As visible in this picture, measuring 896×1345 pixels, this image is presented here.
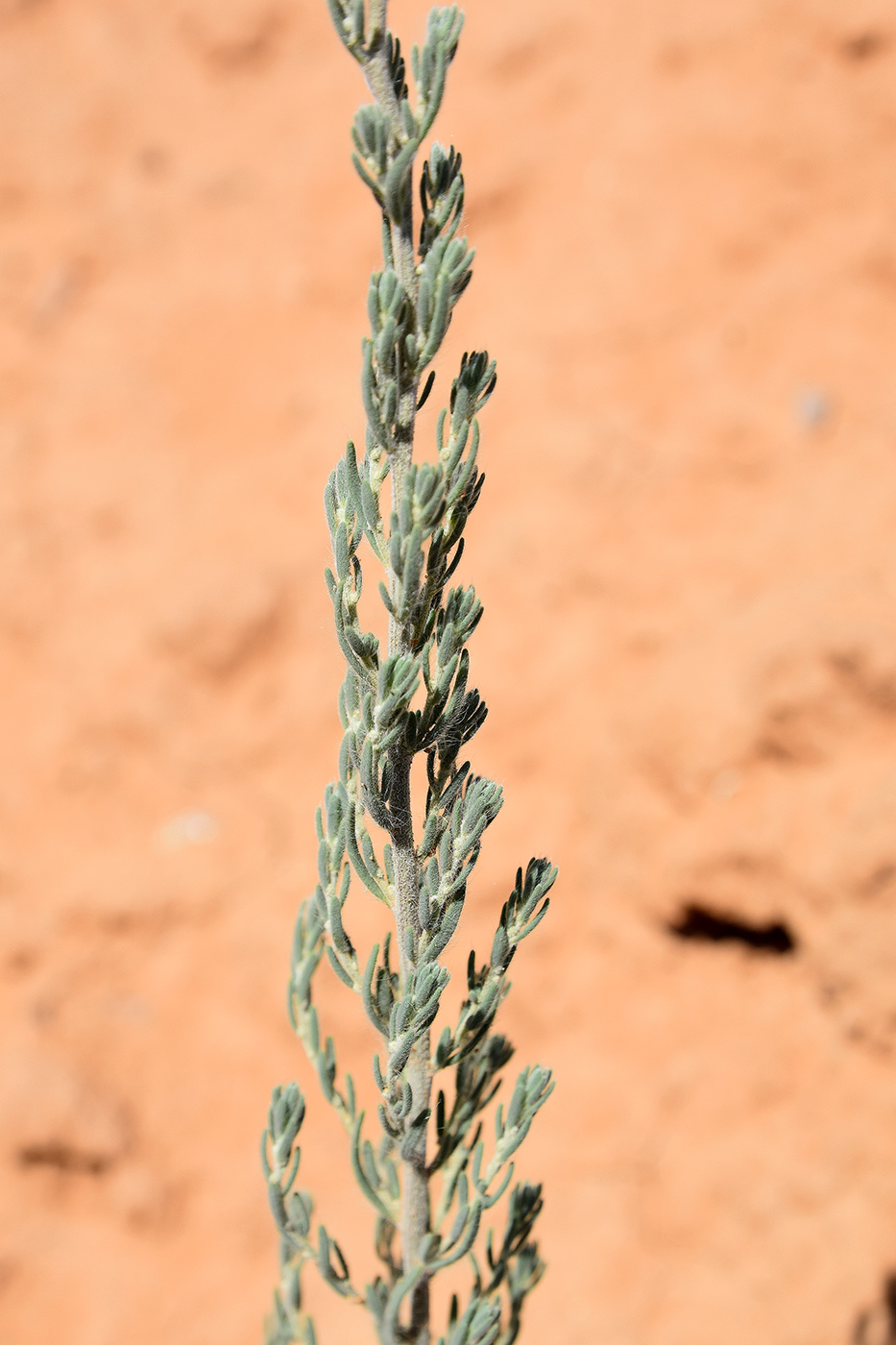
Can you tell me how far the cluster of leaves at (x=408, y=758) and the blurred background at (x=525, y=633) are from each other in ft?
6.28

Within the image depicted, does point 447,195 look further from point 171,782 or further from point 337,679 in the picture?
point 171,782

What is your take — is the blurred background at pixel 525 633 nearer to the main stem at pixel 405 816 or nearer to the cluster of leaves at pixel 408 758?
the cluster of leaves at pixel 408 758

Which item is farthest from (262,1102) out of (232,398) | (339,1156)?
(232,398)

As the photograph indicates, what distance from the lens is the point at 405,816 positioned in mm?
1960

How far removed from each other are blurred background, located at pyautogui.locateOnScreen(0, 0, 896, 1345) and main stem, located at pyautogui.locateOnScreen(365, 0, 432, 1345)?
206 cm

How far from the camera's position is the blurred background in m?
3.87

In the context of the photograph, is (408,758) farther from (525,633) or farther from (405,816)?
(525,633)

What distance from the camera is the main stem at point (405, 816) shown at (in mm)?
1739

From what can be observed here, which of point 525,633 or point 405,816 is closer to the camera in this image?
point 405,816

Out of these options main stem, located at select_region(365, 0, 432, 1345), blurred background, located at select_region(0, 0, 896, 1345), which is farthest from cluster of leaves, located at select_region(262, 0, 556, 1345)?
blurred background, located at select_region(0, 0, 896, 1345)

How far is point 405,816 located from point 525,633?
2864 mm

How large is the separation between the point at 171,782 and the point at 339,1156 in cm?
179

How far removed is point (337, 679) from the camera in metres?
4.82

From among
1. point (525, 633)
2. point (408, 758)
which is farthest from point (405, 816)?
point (525, 633)
